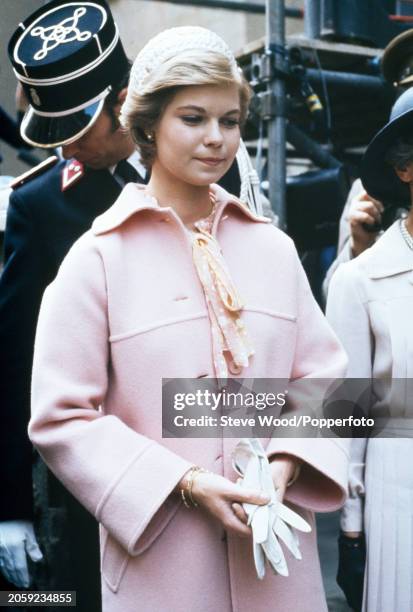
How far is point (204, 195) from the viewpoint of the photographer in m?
1.83

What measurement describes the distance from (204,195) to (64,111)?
0.73m

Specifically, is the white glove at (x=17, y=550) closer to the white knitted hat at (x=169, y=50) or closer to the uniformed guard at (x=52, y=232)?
the uniformed guard at (x=52, y=232)

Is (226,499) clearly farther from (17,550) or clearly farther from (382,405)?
(17,550)

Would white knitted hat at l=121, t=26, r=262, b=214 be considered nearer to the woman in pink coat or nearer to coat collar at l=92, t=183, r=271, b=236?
the woman in pink coat

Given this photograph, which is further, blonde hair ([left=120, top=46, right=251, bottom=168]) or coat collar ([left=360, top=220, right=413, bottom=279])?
coat collar ([left=360, top=220, right=413, bottom=279])

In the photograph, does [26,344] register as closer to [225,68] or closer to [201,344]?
[201,344]

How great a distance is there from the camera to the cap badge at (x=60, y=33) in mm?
2441

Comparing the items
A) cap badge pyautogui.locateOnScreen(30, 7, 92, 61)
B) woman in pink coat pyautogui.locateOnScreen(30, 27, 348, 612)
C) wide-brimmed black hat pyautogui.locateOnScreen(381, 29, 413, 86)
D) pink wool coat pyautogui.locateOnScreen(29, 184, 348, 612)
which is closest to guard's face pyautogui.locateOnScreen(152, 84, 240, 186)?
woman in pink coat pyautogui.locateOnScreen(30, 27, 348, 612)

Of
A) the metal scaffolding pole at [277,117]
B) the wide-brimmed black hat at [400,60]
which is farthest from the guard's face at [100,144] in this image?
the metal scaffolding pole at [277,117]

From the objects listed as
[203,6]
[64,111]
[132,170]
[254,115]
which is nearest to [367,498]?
[132,170]

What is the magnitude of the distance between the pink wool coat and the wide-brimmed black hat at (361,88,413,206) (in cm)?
75

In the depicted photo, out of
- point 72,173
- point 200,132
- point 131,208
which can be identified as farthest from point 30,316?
point 200,132

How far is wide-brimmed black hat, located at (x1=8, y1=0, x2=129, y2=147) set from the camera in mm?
2375

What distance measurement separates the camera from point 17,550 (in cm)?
230
